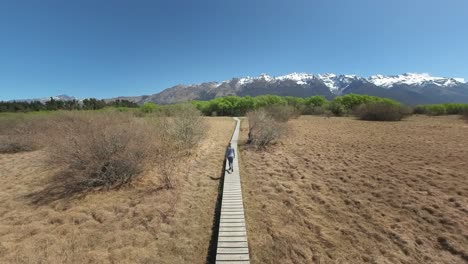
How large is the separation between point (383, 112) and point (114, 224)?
54.9 metres

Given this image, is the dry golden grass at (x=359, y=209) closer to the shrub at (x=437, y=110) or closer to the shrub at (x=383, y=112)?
the shrub at (x=383, y=112)

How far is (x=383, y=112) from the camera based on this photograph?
48125 mm

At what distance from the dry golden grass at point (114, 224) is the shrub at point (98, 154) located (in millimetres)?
753

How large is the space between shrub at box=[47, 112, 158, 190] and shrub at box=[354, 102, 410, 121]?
52.2m

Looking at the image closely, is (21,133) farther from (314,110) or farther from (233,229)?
(314,110)

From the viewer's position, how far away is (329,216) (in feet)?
25.9

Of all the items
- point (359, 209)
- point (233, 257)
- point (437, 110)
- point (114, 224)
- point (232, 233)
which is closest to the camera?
point (233, 257)

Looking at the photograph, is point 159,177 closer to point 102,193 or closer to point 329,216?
point 102,193

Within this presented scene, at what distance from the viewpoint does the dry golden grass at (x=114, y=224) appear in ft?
19.8

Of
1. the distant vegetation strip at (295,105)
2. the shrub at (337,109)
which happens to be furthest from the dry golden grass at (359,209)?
the shrub at (337,109)

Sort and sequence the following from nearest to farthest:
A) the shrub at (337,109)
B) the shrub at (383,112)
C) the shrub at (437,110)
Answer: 1. the shrub at (383,112)
2. the shrub at (437,110)
3. the shrub at (337,109)

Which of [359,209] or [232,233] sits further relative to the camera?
[359,209]

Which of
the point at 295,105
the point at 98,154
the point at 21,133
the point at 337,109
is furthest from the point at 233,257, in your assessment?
the point at 295,105

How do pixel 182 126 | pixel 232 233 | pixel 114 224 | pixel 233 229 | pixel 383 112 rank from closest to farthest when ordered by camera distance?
pixel 232 233 < pixel 233 229 < pixel 114 224 < pixel 182 126 < pixel 383 112
